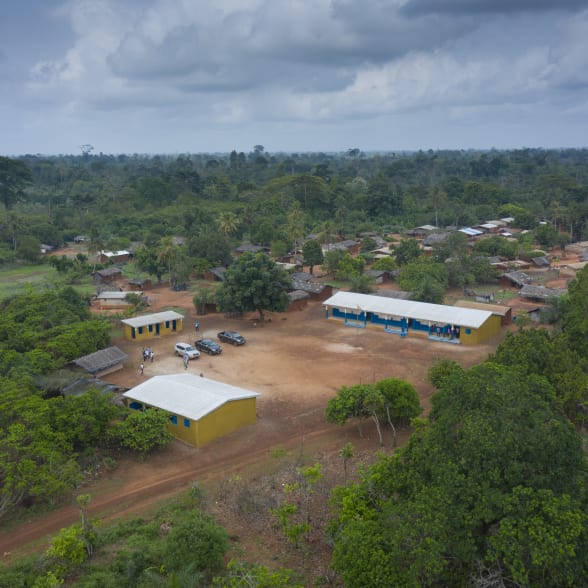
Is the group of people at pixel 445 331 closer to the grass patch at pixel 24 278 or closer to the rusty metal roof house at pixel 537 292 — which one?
the rusty metal roof house at pixel 537 292

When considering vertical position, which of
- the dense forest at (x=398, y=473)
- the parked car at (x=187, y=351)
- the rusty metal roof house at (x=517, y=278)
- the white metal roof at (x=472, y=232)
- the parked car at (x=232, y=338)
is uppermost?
the dense forest at (x=398, y=473)

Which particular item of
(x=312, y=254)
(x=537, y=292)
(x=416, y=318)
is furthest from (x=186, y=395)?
(x=312, y=254)

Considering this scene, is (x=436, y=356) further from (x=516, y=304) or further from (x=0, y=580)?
(x=0, y=580)

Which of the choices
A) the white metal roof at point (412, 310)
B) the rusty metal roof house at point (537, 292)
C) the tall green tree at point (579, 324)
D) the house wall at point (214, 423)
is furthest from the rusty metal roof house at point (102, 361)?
the rusty metal roof house at point (537, 292)

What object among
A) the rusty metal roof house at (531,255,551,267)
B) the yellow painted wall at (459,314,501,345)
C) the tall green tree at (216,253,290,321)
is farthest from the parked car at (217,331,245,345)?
the rusty metal roof house at (531,255,551,267)

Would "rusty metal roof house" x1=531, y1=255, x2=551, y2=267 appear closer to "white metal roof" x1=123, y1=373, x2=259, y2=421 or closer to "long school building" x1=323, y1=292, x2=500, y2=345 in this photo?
"long school building" x1=323, y1=292, x2=500, y2=345

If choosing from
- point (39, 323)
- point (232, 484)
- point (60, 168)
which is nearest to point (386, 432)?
point (232, 484)
